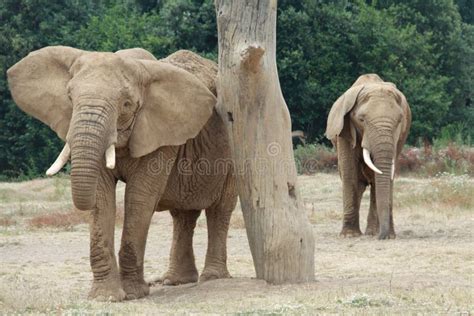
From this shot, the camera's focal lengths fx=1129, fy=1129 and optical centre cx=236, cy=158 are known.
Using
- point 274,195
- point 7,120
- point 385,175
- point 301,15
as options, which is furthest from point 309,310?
point 7,120

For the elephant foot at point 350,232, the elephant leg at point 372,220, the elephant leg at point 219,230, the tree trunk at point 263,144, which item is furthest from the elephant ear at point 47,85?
the elephant leg at point 372,220

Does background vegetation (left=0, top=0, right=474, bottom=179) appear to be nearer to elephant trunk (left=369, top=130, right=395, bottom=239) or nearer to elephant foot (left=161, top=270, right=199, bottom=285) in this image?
elephant trunk (left=369, top=130, right=395, bottom=239)

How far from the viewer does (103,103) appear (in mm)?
9234

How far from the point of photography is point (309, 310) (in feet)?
27.2

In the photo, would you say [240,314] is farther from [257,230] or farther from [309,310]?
[257,230]

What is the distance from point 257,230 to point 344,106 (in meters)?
5.88

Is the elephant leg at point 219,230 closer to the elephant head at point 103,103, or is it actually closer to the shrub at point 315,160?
the elephant head at point 103,103

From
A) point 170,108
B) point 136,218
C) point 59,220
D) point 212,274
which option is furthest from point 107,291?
point 59,220

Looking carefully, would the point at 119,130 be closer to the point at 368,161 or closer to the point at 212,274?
the point at 212,274

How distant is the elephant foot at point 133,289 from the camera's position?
1008cm

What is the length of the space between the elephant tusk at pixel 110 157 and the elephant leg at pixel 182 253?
2.78 m

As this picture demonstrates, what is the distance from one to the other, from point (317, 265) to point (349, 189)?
3.50 m

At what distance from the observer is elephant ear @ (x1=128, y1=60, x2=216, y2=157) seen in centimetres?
995

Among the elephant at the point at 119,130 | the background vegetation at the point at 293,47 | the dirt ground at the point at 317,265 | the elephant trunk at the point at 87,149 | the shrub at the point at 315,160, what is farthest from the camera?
the background vegetation at the point at 293,47
